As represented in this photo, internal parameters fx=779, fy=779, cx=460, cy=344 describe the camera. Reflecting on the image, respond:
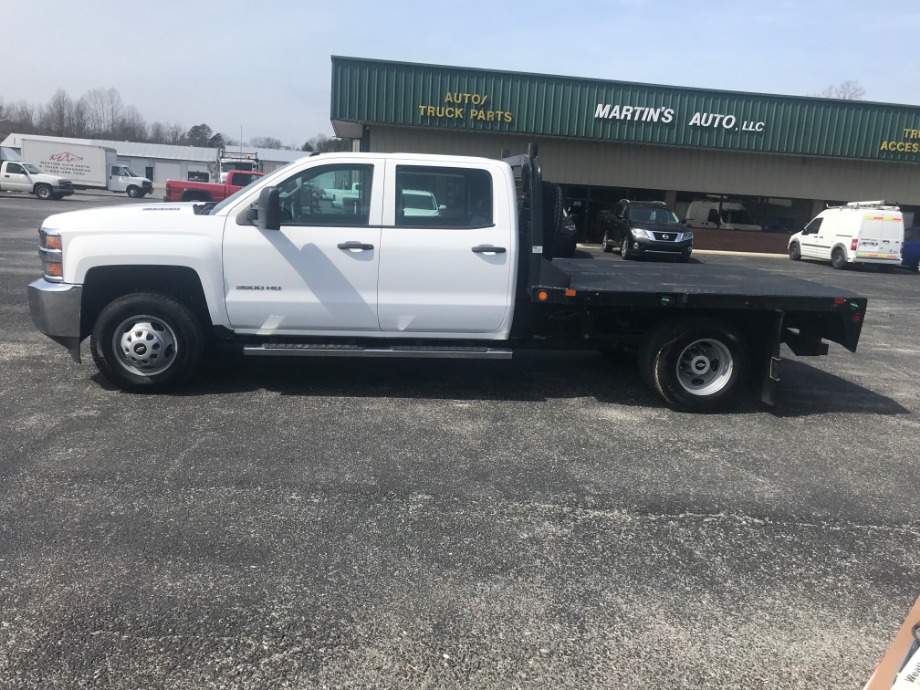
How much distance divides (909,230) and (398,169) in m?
24.6

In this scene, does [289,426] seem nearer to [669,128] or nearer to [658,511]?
[658,511]

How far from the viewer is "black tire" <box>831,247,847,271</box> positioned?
24.2m

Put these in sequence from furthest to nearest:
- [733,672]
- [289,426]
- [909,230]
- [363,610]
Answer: [909,230]
[289,426]
[363,610]
[733,672]

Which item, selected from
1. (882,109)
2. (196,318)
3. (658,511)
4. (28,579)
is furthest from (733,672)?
(882,109)

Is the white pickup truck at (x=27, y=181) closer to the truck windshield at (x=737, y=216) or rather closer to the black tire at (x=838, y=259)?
the truck windshield at (x=737, y=216)

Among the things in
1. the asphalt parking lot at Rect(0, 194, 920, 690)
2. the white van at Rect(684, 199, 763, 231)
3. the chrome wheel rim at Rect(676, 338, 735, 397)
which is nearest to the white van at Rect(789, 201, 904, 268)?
the white van at Rect(684, 199, 763, 231)

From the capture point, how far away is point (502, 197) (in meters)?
6.58

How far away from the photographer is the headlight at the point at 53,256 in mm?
6293

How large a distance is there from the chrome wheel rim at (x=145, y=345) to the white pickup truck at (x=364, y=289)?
0.01m

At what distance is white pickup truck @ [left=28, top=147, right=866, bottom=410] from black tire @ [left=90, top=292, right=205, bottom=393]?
0.04 feet

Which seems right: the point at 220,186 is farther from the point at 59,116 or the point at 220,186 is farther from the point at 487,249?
the point at 59,116

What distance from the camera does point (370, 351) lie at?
6430 millimetres

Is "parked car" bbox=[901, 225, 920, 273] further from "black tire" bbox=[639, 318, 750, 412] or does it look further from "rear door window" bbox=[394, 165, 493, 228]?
"rear door window" bbox=[394, 165, 493, 228]

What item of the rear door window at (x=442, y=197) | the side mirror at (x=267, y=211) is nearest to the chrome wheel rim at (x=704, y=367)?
the rear door window at (x=442, y=197)
